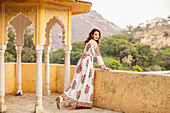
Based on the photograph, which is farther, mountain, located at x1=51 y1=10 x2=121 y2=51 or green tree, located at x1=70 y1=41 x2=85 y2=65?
mountain, located at x1=51 y1=10 x2=121 y2=51

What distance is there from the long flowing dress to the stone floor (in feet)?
0.82

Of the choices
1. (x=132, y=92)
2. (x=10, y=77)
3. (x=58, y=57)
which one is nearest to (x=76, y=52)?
(x=58, y=57)

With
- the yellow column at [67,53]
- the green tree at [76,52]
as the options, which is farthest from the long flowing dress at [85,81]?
the green tree at [76,52]

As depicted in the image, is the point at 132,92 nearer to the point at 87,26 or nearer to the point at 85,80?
the point at 85,80

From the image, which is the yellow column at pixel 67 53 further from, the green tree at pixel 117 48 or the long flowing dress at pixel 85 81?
the green tree at pixel 117 48

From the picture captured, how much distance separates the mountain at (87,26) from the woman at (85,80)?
1799 inches

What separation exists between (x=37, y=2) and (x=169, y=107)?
3.60m

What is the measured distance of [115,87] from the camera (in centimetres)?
490

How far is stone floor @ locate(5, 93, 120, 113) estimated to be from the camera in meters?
4.97

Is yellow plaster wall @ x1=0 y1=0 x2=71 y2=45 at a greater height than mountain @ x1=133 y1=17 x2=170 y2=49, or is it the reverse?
mountain @ x1=133 y1=17 x2=170 y2=49

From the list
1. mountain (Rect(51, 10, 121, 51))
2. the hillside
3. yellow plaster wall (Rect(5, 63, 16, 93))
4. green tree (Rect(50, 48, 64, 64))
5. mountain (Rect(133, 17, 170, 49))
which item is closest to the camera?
yellow plaster wall (Rect(5, 63, 16, 93))

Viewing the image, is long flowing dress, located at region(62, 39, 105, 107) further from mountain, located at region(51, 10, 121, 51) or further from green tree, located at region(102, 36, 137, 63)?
mountain, located at region(51, 10, 121, 51)

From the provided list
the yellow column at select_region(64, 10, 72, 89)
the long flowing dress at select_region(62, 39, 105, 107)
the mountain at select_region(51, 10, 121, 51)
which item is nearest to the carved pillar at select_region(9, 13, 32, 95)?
the yellow column at select_region(64, 10, 72, 89)

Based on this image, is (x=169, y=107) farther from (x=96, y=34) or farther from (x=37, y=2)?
(x=37, y=2)
